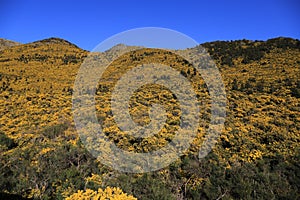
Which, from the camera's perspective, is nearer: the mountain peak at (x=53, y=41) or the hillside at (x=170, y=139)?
the hillside at (x=170, y=139)

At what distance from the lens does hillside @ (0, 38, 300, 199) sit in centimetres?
1132

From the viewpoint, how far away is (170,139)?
15.9 meters

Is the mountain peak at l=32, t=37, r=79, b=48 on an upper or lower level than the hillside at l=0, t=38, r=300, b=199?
upper

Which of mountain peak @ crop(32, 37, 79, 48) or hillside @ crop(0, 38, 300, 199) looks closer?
hillside @ crop(0, 38, 300, 199)

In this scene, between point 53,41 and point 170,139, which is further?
point 53,41

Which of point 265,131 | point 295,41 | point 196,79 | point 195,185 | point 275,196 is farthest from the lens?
point 295,41

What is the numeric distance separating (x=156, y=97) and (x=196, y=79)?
7.55 metres

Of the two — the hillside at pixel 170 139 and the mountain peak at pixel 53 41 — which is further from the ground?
the mountain peak at pixel 53 41

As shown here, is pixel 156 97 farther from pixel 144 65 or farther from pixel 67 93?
pixel 144 65

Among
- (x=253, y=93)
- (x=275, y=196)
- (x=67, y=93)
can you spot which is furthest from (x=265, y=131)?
(x=67, y=93)

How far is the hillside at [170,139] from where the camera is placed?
11320 millimetres

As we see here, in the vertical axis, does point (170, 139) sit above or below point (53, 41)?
below

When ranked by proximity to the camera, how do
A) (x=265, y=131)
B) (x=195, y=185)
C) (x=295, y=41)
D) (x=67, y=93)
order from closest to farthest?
(x=195, y=185), (x=265, y=131), (x=67, y=93), (x=295, y=41)

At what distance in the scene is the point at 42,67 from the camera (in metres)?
40.4
